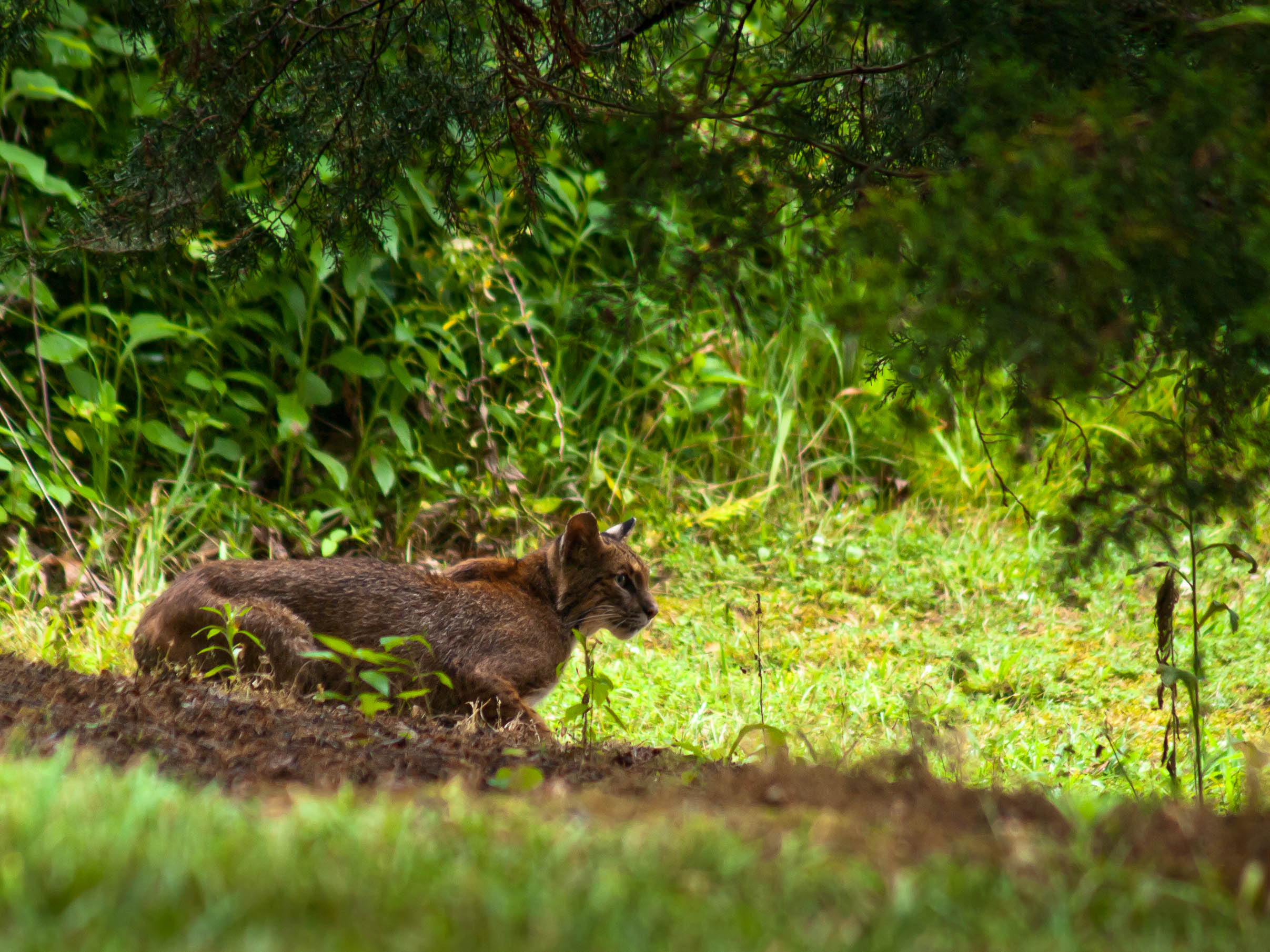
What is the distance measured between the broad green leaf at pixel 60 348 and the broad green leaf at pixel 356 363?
4.37ft

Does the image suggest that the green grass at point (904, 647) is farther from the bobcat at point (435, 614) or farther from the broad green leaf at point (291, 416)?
the broad green leaf at point (291, 416)

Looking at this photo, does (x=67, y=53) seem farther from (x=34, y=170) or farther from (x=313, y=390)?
(x=313, y=390)

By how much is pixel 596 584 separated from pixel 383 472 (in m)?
2.32

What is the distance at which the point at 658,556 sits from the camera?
7.42 metres

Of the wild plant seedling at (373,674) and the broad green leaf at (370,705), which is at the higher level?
the wild plant seedling at (373,674)

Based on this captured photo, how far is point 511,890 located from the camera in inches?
67.4

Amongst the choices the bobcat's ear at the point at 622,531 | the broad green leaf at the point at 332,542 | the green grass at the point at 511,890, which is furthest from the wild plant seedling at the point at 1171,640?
the broad green leaf at the point at 332,542

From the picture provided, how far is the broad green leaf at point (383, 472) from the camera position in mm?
7059

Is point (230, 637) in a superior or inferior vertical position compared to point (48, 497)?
inferior

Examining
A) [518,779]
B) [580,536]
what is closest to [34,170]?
[580,536]

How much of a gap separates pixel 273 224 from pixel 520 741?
5.96ft

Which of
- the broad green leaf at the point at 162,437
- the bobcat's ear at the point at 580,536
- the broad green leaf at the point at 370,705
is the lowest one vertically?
the broad green leaf at the point at 370,705

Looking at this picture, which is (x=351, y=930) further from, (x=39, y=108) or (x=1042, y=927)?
(x=39, y=108)

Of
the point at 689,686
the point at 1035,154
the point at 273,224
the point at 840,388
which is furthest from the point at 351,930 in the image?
the point at 840,388
